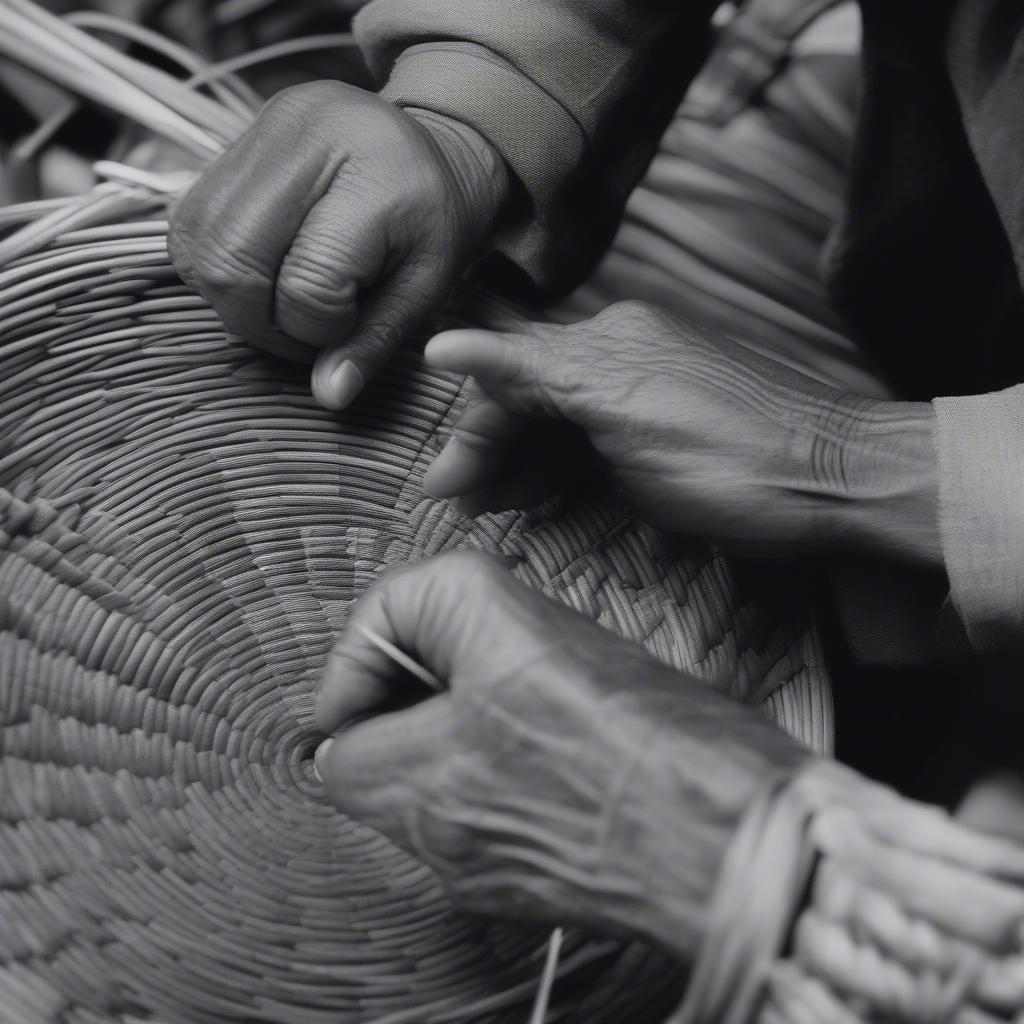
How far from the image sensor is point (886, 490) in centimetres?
57

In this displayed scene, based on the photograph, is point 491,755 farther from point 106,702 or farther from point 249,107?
point 249,107

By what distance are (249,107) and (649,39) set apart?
0.34 meters

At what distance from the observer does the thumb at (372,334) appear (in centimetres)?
60

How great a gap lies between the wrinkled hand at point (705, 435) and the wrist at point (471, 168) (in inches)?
4.2

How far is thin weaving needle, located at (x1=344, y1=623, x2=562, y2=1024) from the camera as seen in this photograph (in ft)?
1.60

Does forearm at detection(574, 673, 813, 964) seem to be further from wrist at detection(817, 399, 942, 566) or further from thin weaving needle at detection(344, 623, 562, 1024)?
wrist at detection(817, 399, 942, 566)

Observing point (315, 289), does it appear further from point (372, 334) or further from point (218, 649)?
point (218, 649)

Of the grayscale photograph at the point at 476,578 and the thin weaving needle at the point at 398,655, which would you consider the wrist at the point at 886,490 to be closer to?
the grayscale photograph at the point at 476,578

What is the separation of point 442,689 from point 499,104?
378 millimetres

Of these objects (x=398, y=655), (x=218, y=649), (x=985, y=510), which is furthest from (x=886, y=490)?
(x=218, y=649)

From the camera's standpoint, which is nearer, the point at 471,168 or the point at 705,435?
the point at 705,435

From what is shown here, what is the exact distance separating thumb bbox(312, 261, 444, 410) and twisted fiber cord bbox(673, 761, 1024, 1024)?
33 cm

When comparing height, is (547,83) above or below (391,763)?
above

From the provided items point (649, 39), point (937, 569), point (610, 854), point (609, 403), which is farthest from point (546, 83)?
point (610, 854)
